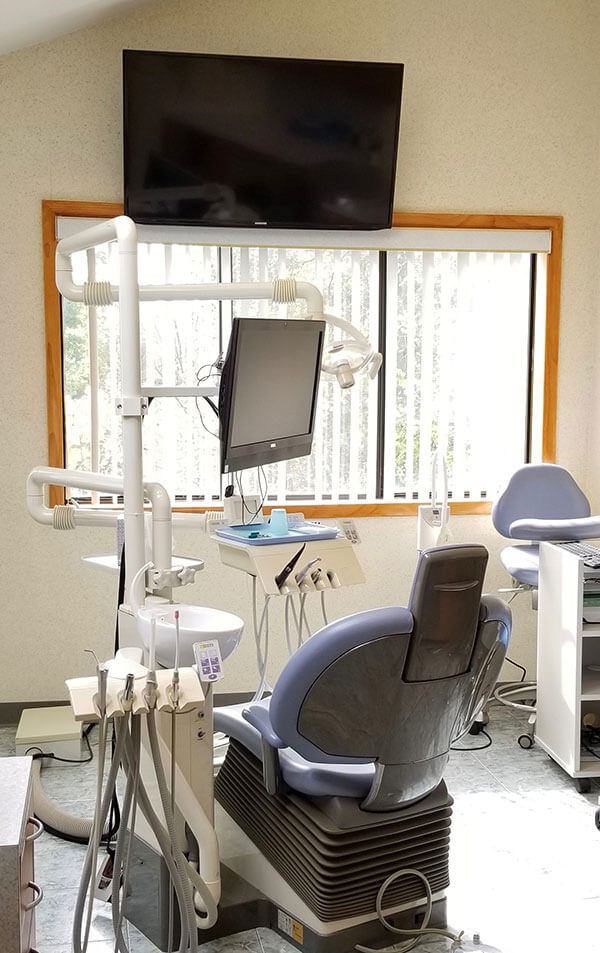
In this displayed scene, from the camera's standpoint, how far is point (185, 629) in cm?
244

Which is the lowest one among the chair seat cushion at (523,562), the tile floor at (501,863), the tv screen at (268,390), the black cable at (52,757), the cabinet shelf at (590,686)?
the tile floor at (501,863)

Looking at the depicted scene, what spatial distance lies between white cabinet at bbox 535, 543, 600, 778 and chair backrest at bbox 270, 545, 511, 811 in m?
1.21

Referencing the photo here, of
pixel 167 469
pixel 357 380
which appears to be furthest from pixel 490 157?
pixel 167 469

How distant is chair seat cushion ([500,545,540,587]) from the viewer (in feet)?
12.5

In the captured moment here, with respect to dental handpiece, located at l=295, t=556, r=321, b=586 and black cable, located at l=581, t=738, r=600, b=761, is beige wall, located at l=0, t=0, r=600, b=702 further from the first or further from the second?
dental handpiece, located at l=295, t=556, r=321, b=586

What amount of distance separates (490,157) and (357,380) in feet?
3.60

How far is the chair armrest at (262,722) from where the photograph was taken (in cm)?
229

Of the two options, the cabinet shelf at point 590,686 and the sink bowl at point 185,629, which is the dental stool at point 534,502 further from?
the sink bowl at point 185,629

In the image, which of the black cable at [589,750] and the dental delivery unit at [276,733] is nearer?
the dental delivery unit at [276,733]

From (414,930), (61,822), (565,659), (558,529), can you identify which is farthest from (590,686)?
(61,822)

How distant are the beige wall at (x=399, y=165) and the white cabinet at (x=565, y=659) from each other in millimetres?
750

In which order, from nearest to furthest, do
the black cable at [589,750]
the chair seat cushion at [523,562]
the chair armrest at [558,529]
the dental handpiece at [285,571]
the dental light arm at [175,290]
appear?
the dental light arm at [175,290] → the dental handpiece at [285,571] → the black cable at [589,750] → the chair armrest at [558,529] → the chair seat cushion at [523,562]

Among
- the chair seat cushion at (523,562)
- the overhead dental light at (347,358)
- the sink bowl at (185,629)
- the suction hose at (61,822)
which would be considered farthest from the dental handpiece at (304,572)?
the chair seat cushion at (523,562)

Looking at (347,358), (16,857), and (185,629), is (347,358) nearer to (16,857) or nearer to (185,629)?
(185,629)
